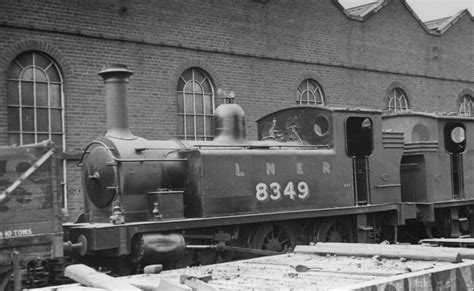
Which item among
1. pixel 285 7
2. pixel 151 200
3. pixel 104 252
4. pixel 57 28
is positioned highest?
pixel 285 7

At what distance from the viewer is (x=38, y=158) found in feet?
22.8

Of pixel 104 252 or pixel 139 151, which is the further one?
pixel 139 151

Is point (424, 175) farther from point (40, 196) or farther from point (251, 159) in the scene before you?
point (40, 196)

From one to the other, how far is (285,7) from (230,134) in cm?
755

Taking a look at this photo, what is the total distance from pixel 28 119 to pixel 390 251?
831cm

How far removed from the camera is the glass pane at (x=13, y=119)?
11516 mm

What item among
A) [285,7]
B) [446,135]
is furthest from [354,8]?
[446,135]

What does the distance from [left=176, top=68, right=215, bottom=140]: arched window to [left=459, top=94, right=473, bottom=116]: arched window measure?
10.8 metres

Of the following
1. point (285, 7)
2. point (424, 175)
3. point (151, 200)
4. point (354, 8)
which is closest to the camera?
point (151, 200)

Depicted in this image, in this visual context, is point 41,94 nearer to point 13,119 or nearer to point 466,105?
point 13,119

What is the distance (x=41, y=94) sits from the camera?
12.0 metres

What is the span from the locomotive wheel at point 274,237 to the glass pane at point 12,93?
16.8 ft

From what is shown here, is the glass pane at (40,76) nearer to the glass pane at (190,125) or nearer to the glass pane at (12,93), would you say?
the glass pane at (12,93)

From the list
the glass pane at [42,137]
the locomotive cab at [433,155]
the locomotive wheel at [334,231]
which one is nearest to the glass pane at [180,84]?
the glass pane at [42,137]
